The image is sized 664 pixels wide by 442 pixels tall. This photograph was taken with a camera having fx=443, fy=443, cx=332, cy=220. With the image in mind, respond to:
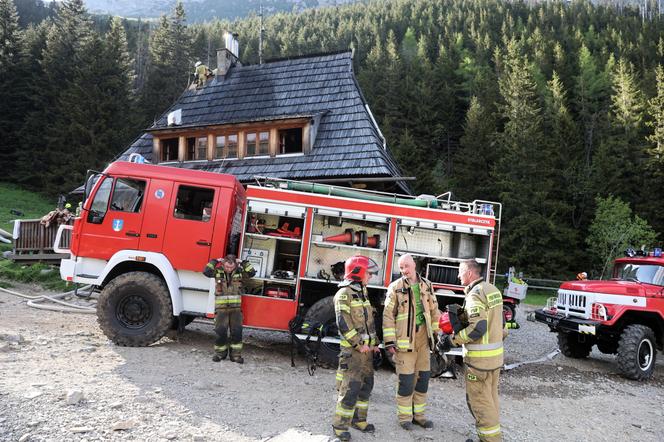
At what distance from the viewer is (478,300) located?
4742 millimetres

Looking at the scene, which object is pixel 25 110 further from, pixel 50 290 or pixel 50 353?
pixel 50 353

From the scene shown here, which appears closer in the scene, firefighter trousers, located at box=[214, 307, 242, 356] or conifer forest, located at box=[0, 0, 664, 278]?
firefighter trousers, located at box=[214, 307, 242, 356]

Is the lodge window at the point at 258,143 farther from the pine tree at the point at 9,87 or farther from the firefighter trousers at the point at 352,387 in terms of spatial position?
the pine tree at the point at 9,87

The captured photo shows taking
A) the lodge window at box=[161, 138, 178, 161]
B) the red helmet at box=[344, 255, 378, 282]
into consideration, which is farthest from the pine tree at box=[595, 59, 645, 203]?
the red helmet at box=[344, 255, 378, 282]

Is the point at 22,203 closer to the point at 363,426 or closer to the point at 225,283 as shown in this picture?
the point at 225,283

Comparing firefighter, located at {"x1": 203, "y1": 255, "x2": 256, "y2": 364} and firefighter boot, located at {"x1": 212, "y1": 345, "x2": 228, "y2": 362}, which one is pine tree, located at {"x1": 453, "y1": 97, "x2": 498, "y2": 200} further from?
firefighter boot, located at {"x1": 212, "y1": 345, "x2": 228, "y2": 362}

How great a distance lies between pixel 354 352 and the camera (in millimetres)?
4781

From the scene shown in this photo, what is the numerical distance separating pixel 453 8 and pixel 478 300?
90154 mm

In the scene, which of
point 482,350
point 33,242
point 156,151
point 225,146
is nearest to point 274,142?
point 225,146

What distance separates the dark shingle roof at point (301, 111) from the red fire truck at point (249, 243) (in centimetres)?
595

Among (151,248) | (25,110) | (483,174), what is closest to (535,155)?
(483,174)

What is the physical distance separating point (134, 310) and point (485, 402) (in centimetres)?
562

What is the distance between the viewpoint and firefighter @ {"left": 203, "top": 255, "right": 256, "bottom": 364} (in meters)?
7.06

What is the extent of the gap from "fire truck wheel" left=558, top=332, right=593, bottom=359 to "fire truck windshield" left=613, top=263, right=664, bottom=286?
168cm
